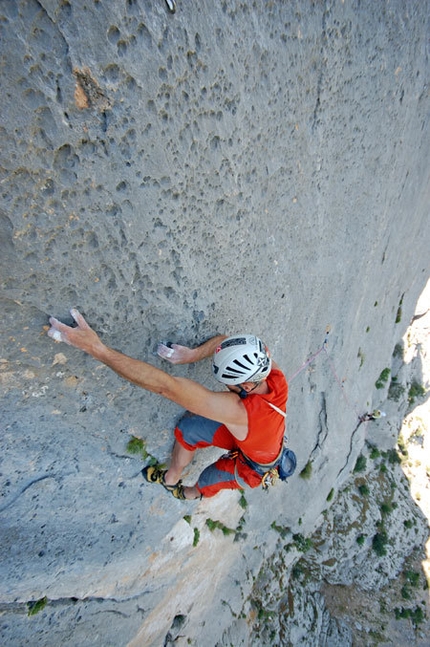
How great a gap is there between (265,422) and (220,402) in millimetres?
373

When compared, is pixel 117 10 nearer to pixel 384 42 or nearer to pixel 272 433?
pixel 272 433

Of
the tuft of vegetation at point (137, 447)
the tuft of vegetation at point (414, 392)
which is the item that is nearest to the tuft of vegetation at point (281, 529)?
the tuft of vegetation at point (137, 447)

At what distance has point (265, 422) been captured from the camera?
2.18 m

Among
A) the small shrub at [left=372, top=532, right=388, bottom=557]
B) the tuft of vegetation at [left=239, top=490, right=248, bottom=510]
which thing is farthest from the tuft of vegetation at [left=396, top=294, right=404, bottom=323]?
the tuft of vegetation at [left=239, top=490, right=248, bottom=510]

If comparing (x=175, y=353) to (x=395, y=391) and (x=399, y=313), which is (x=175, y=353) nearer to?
(x=399, y=313)

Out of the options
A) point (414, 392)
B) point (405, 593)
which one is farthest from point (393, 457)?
point (405, 593)

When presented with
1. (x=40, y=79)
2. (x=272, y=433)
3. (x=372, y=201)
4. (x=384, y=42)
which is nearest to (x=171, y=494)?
(x=272, y=433)

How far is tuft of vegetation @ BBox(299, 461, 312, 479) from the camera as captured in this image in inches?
231

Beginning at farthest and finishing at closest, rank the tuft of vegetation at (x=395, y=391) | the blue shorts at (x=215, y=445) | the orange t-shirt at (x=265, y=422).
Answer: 1. the tuft of vegetation at (x=395, y=391)
2. the blue shorts at (x=215, y=445)
3. the orange t-shirt at (x=265, y=422)

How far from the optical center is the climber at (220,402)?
1.80 meters

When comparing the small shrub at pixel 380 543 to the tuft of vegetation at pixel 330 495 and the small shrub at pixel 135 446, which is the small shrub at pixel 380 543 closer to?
the tuft of vegetation at pixel 330 495

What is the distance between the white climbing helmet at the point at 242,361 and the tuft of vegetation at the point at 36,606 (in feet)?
5.19

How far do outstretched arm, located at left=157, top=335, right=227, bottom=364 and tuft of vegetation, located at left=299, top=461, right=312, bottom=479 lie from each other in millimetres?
4153

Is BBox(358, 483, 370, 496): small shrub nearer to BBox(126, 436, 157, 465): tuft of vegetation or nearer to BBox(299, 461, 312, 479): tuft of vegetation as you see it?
BBox(299, 461, 312, 479): tuft of vegetation
